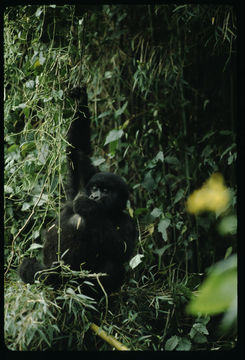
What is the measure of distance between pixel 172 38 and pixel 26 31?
44.1 inches

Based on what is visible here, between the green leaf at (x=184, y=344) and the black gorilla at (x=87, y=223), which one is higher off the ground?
the black gorilla at (x=87, y=223)

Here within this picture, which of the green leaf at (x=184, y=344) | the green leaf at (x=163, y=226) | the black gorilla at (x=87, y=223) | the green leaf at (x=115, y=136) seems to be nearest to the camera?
the green leaf at (x=184, y=344)

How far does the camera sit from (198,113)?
10.4 feet

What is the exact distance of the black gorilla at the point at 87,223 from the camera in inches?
89.4

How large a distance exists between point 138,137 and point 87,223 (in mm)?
1035

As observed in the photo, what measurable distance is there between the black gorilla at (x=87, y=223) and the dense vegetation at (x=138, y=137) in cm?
9

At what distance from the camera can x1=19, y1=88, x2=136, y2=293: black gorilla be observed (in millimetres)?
2270

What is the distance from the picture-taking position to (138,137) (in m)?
3.12

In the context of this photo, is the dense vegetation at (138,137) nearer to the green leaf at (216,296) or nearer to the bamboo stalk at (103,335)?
the bamboo stalk at (103,335)

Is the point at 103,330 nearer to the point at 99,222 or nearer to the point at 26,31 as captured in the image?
the point at 99,222

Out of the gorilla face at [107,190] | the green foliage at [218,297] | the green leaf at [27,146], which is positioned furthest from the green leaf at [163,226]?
the green foliage at [218,297]

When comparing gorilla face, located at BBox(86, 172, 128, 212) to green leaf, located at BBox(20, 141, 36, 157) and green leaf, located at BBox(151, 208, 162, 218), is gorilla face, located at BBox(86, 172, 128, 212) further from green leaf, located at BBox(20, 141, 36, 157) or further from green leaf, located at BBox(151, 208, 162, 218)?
green leaf, located at BBox(20, 141, 36, 157)

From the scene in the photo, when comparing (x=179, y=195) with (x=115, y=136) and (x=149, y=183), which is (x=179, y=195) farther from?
(x=115, y=136)

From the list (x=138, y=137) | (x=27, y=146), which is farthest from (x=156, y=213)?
(x=27, y=146)
